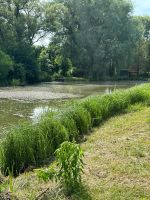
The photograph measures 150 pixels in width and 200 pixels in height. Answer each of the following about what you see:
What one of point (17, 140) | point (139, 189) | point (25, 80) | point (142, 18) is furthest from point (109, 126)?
point (142, 18)

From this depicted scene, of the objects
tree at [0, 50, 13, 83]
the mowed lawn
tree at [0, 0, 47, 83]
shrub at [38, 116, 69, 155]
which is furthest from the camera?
tree at [0, 0, 47, 83]

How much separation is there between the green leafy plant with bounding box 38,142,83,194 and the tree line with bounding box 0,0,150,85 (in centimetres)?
3909

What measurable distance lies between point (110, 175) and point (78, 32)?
42.8 meters

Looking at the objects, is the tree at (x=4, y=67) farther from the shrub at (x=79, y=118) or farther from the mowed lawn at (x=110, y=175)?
the mowed lawn at (x=110, y=175)

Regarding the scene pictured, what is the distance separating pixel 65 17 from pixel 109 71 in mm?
8907

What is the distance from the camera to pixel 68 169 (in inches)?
175

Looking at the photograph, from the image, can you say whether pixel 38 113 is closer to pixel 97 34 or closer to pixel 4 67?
pixel 4 67

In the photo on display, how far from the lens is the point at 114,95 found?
1266 centimetres

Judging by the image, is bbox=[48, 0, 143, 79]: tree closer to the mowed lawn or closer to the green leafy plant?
the mowed lawn

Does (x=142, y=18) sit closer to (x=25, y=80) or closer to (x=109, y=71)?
(x=109, y=71)

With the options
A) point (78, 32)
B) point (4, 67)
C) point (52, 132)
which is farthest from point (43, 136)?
point (78, 32)

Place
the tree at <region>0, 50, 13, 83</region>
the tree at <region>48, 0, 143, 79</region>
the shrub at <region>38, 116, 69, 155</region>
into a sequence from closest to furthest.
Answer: the shrub at <region>38, 116, 69, 155</region> → the tree at <region>0, 50, 13, 83</region> → the tree at <region>48, 0, 143, 79</region>

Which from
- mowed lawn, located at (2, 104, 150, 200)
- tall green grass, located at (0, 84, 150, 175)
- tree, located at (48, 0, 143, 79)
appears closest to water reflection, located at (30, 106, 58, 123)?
tall green grass, located at (0, 84, 150, 175)

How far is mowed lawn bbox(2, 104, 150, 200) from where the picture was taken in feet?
14.4
